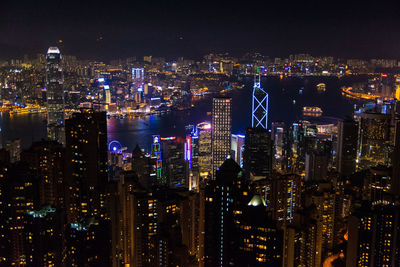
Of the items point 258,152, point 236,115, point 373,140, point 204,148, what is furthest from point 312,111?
point 258,152

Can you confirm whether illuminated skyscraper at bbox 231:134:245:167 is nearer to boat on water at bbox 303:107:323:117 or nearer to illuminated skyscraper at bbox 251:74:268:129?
illuminated skyscraper at bbox 251:74:268:129

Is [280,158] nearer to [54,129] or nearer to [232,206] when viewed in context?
[54,129]

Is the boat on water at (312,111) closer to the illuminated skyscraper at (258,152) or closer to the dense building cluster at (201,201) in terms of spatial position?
the dense building cluster at (201,201)

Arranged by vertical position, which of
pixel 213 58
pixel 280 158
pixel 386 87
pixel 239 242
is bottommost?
pixel 280 158

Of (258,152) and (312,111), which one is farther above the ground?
(312,111)

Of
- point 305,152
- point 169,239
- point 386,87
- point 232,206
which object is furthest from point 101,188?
point 386,87

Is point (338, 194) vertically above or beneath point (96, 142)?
beneath

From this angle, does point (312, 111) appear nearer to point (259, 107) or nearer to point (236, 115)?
point (259, 107)
